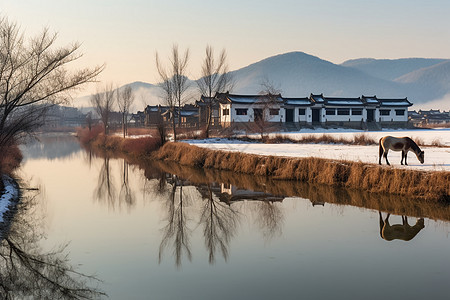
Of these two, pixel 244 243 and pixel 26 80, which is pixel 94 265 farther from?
pixel 26 80

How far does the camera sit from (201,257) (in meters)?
10.1

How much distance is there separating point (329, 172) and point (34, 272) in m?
12.3

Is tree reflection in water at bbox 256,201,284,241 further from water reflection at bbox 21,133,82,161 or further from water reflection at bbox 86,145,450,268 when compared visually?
water reflection at bbox 21,133,82,161

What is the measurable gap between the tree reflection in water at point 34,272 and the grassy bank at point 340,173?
1098cm

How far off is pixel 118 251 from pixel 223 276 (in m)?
3.11

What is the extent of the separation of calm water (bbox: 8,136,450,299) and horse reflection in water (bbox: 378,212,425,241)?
3 centimetres

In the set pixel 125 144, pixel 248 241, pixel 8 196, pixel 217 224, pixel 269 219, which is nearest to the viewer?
pixel 248 241

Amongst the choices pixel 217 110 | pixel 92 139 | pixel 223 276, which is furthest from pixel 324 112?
pixel 223 276

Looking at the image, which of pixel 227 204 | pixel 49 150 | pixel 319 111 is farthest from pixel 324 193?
pixel 319 111

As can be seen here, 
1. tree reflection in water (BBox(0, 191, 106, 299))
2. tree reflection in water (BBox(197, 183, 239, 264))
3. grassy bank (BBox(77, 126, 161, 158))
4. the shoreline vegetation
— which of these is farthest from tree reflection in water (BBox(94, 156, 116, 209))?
grassy bank (BBox(77, 126, 161, 158))

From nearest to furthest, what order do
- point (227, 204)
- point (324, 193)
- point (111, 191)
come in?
point (227, 204) → point (324, 193) → point (111, 191)

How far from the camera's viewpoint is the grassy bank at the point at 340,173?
14664 millimetres

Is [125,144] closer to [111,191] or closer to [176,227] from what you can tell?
[111,191]

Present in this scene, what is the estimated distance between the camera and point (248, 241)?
11.3 metres
